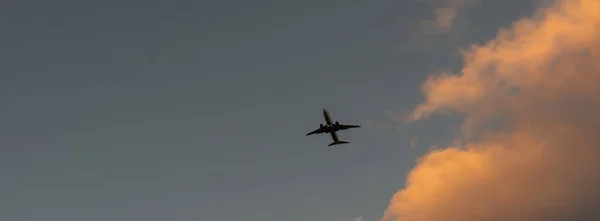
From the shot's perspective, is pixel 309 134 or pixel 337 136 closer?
pixel 309 134

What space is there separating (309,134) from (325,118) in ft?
21.9

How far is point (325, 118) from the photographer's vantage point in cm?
15688

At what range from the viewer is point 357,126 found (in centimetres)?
15350

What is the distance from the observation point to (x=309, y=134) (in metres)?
157

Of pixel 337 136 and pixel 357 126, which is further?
pixel 337 136

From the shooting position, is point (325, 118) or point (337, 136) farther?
point (337, 136)

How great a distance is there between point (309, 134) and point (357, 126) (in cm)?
1437

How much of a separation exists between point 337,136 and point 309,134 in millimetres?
14066

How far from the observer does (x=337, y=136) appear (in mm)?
167500

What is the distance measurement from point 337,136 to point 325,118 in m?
12.9
